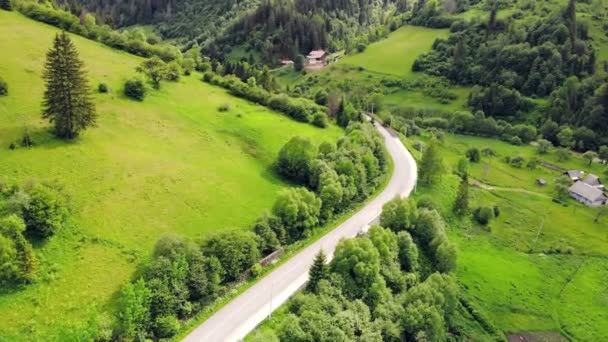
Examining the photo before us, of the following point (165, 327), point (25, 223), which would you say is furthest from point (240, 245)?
point (25, 223)

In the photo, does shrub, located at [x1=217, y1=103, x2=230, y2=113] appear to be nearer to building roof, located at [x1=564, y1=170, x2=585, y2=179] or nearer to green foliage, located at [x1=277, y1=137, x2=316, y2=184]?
green foliage, located at [x1=277, y1=137, x2=316, y2=184]

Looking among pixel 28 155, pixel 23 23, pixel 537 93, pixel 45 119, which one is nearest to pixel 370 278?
pixel 28 155

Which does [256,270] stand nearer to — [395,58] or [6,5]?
[6,5]

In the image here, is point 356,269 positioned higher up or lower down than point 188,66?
lower down

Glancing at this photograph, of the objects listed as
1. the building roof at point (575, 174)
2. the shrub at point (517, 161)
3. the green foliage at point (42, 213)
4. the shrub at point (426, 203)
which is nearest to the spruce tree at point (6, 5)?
the green foliage at point (42, 213)

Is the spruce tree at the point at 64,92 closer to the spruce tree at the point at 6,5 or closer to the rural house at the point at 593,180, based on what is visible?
the spruce tree at the point at 6,5

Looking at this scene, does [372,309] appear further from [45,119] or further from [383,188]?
[45,119]
